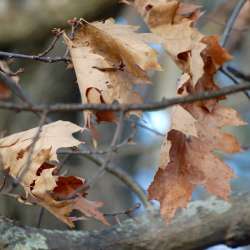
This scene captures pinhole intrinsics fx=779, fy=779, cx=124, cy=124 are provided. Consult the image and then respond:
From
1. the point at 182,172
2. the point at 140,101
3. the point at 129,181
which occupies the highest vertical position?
the point at 140,101

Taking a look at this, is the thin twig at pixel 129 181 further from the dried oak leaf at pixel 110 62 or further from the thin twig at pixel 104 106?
the thin twig at pixel 104 106

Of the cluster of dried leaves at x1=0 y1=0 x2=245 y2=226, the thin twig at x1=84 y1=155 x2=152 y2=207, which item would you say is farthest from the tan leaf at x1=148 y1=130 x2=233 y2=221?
the thin twig at x1=84 y1=155 x2=152 y2=207

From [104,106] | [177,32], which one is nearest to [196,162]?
[177,32]

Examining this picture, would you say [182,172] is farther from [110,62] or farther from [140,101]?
[110,62]

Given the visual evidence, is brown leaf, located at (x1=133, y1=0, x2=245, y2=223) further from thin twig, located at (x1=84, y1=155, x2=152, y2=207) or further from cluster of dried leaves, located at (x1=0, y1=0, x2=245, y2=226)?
thin twig, located at (x1=84, y1=155, x2=152, y2=207)

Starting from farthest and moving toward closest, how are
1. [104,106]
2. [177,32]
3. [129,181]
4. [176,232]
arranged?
[129,181] → [176,232] → [177,32] → [104,106]

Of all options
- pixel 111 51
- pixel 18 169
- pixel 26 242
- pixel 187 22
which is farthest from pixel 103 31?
pixel 26 242

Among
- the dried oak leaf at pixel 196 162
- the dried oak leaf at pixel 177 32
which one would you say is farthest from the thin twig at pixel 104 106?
the dried oak leaf at pixel 196 162
